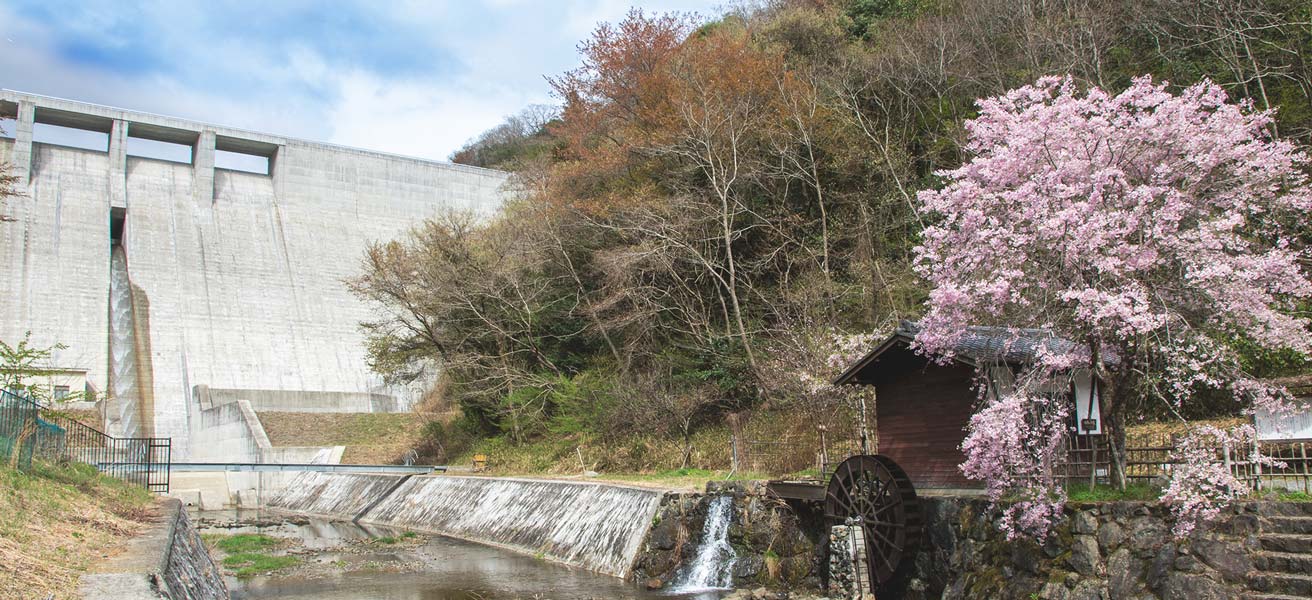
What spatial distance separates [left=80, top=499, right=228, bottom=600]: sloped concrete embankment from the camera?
6.91m

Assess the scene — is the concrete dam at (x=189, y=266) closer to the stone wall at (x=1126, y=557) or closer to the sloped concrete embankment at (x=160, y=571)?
the sloped concrete embankment at (x=160, y=571)

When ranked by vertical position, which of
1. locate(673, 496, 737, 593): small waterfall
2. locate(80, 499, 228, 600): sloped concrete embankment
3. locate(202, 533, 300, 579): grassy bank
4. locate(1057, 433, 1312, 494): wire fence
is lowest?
locate(202, 533, 300, 579): grassy bank

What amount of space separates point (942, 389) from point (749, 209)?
1375 cm

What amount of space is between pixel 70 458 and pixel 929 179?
819 inches

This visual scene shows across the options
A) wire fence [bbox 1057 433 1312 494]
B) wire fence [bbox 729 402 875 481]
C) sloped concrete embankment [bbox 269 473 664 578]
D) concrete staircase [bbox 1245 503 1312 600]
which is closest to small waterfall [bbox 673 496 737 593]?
sloped concrete embankment [bbox 269 473 664 578]

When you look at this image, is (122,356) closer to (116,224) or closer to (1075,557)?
(116,224)

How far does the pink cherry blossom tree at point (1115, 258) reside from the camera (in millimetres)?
10938

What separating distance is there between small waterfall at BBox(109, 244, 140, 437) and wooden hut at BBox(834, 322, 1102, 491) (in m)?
34.5

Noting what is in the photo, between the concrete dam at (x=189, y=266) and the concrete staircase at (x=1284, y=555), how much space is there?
127 ft

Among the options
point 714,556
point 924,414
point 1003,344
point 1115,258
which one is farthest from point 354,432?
point 1115,258

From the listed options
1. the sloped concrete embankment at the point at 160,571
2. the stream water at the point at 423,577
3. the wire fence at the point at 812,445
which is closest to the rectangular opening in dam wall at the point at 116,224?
the stream water at the point at 423,577

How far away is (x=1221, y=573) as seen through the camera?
9.35 metres

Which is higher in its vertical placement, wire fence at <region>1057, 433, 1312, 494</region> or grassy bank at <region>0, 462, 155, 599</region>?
wire fence at <region>1057, 433, 1312, 494</region>

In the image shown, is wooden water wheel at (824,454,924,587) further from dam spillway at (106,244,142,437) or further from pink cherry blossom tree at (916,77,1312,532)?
dam spillway at (106,244,142,437)
